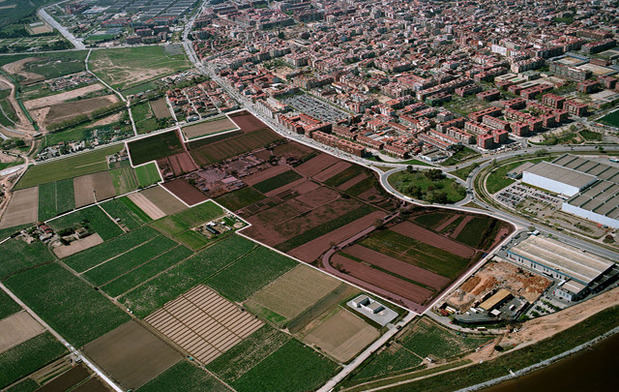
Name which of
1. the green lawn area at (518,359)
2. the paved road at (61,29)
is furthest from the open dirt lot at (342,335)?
the paved road at (61,29)

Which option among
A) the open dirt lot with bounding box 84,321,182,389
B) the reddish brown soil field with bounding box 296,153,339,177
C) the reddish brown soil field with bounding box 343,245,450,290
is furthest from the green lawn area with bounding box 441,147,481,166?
the open dirt lot with bounding box 84,321,182,389

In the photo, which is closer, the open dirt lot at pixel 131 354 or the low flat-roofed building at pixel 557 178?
the open dirt lot at pixel 131 354

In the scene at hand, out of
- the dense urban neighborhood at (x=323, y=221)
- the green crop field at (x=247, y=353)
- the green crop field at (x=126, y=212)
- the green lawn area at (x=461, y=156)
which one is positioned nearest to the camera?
the green crop field at (x=247, y=353)

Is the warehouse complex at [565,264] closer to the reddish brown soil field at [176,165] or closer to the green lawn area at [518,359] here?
the green lawn area at [518,359]

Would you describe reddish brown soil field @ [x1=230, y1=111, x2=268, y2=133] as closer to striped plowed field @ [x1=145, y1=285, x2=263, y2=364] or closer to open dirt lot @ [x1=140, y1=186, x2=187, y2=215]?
open dirt lot @ [x1=140, y1=186, x2=187, y2=215]

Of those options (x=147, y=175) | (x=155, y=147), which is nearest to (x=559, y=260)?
(x=147, y=175)

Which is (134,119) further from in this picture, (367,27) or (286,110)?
(367,27)


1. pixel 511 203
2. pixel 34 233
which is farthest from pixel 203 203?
pixel 511 203
